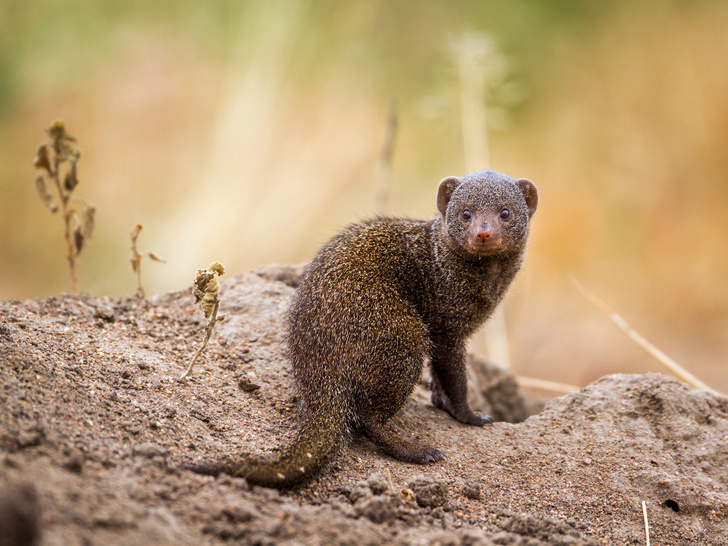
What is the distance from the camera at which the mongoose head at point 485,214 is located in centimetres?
373

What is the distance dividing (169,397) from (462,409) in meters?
1.68

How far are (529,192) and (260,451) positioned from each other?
2223 millimetres

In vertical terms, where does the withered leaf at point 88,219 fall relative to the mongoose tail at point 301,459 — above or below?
above

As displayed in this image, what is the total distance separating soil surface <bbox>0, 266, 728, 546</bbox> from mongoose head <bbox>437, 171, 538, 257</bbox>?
3.26 feet

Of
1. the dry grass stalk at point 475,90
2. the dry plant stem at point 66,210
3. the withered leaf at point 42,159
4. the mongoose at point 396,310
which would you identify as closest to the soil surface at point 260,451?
the mongoose at point 396,310

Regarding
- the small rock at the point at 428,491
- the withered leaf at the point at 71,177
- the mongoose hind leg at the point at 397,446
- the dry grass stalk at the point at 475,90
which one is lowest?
the small rock at the point at 428,491

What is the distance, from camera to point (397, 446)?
328 centimetres

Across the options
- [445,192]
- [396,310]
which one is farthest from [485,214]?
[396,310]

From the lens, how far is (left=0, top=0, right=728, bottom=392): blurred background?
740 centimetres

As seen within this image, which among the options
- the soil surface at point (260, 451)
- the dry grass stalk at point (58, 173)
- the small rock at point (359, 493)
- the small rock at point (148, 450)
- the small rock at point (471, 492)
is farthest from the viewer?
the dry grass stalk at point (58, 173)

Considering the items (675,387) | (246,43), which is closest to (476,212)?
(675,387)

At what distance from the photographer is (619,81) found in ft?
27.8

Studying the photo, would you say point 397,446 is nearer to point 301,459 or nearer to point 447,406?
point 301,459

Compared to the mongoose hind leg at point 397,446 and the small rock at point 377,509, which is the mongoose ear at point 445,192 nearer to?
the mongoose hind leg at point 397,446
